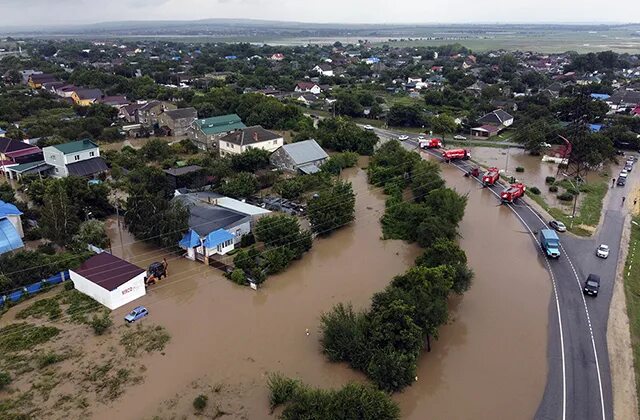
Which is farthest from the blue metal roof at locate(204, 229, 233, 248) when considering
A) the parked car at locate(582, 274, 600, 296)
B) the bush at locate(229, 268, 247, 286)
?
the parked car at locate(582, 274, 600, 296)

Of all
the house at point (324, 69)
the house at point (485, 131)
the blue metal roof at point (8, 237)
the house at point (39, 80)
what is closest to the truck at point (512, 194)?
the house at point (485, 131)

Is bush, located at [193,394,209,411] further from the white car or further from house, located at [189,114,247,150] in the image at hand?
house, located at [189,114,247,150]

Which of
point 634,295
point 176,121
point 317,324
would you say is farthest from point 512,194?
point 176,121

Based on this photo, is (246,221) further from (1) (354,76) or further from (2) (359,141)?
(1) (354,76)

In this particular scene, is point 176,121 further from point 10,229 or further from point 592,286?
point 592,286

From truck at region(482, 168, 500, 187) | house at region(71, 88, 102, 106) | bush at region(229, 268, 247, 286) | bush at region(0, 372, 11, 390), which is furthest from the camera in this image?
house at region(71, 88, 102, 106)

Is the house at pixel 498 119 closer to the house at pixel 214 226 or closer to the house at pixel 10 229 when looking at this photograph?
the house at pixel 214 226
